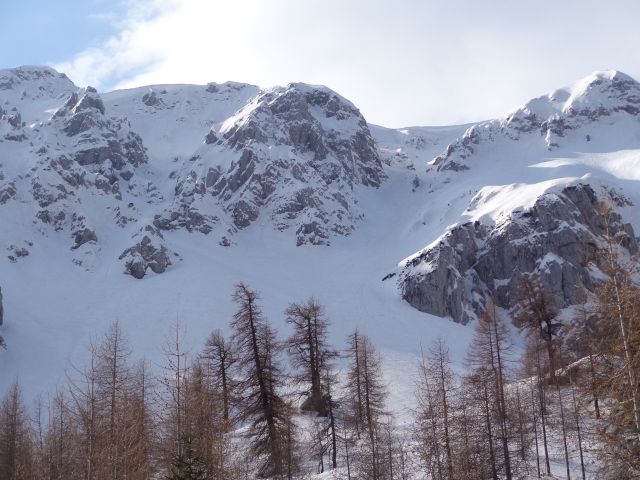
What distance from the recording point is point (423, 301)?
9200 cm

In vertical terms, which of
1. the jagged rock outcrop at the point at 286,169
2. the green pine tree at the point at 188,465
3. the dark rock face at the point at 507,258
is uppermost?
the jagged rock outcrop at the point at 286,169

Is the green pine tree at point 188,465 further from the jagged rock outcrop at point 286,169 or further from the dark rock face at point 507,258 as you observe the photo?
the jagged rock outcrop at point 286,169

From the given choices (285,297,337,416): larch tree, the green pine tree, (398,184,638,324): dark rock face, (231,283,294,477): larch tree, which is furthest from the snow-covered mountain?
the green pine tree

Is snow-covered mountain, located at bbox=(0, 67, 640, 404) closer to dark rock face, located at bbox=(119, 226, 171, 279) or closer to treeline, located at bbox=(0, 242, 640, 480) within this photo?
dark rock face, located at bbox=(119, 226, 171, 279)

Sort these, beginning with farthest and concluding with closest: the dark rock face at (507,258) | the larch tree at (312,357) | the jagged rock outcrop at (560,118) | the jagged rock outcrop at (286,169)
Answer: the jagged rock outcrop at (560,118), the jagged rock outcrop at (286,169), the dark rock face at (507,258), the larch tree at (312,357)

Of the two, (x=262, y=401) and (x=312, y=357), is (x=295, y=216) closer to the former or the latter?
(x=312, y=357)

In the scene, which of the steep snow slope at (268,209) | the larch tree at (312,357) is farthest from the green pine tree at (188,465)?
the steep snow slope at (268,209)

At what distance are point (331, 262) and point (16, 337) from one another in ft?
186

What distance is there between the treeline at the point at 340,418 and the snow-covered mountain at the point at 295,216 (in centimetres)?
1744

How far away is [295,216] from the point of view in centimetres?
13300

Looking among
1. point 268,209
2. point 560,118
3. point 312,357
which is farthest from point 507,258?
point 560,118

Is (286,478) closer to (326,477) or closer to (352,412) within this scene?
(326,477)

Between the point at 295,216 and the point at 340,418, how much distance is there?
99.3 m

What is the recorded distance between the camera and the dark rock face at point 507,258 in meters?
93.9
